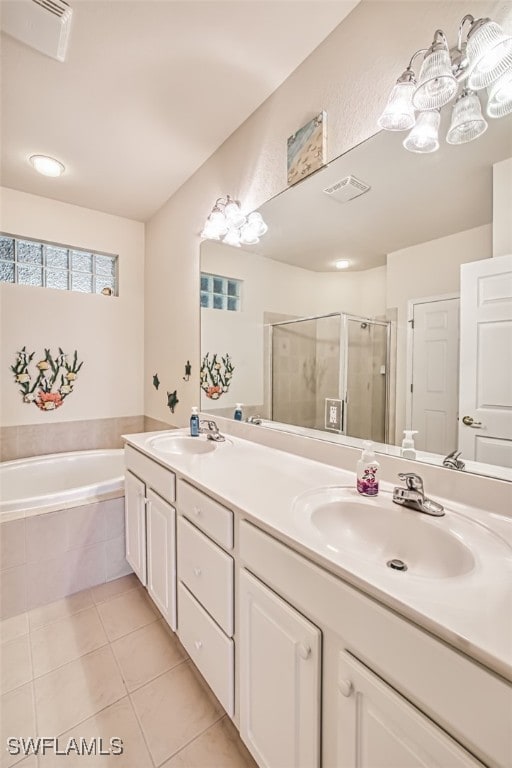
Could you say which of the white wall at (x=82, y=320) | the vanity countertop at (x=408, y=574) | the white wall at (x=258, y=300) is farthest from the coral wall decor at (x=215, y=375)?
the white wall at (x=82, y=320)

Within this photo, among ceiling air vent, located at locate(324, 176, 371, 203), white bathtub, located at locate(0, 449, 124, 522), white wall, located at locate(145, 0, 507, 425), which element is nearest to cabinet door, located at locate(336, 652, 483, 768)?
ceiling air vent, located at locate(324, 176, 371, 203)

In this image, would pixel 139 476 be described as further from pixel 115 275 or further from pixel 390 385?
pixel 115 275

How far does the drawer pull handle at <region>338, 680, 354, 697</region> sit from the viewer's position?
0.64 meters

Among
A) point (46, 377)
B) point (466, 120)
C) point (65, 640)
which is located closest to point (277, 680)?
point (65, 640)

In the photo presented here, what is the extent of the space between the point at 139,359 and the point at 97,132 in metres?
1.68

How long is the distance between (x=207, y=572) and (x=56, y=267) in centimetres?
264

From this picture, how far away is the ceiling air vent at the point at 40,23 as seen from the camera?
3.96 feet

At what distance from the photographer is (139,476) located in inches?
66.2

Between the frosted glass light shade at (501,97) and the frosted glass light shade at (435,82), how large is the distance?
10 cm

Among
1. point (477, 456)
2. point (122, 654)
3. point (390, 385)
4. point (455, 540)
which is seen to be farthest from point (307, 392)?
point (122, 654)

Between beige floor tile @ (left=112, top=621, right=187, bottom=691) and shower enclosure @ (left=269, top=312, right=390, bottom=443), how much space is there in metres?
1.14

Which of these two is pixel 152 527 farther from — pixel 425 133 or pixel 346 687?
pixel 425 133

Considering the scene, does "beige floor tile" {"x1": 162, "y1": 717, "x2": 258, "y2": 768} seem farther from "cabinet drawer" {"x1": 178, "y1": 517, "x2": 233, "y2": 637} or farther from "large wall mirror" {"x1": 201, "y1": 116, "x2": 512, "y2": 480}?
"large wall mirror" {"x1": 201, "y1": 116, "x2": 512, "y2": 480}

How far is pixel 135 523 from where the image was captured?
1.75 meters
